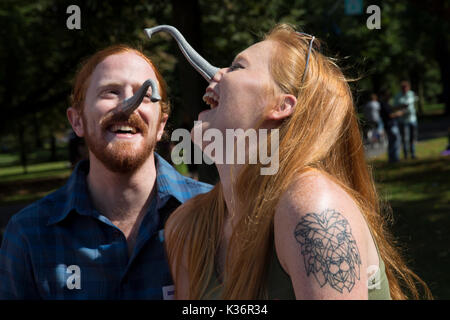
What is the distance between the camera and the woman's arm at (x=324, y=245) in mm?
1555

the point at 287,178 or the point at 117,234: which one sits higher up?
the point at 287,178

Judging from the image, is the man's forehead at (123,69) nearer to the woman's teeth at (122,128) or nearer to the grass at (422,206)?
the woman's teeth at (122,128)

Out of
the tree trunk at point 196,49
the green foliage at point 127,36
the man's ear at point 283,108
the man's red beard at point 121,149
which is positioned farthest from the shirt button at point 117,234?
the tree trunk at point 196,49

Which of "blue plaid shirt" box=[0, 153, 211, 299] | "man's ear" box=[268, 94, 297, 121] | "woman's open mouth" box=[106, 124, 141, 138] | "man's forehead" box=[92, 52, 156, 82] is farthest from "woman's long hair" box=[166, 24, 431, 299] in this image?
"man's forehead" box=[92, 52, 156, 82]

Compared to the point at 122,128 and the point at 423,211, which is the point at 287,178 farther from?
the point at 423,211

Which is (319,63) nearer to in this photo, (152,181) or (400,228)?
(152,181)

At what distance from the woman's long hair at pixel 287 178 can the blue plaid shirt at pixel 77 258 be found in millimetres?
166

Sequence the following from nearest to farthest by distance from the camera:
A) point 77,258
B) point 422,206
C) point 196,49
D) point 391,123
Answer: point 77,258 < point 196,49 < point 422,206 < point 391,123

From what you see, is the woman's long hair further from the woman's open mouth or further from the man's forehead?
the man's forehead

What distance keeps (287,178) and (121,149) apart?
825 mm

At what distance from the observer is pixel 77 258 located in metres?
2.24

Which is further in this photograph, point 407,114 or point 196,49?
point 407,114

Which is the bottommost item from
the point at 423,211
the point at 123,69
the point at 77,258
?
the point at 423,211

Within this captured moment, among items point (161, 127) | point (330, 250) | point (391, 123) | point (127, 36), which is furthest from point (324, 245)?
point (391, 123)
